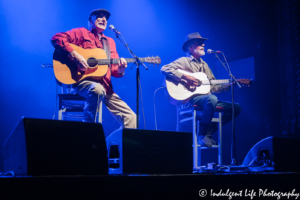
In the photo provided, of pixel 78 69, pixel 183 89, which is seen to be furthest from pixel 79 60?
pixel 183 89

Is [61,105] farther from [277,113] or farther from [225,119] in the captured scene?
[277,113]

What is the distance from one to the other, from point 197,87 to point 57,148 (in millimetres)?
2846

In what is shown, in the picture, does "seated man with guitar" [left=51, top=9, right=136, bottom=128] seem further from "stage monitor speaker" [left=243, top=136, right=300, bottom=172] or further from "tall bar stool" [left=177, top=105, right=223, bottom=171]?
"stage monitor speaker" [left=243, top=136, right=300, bottom=172]

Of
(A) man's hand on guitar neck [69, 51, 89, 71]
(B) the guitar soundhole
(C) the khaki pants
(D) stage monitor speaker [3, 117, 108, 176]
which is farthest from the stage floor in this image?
(B) the guitar soundhole

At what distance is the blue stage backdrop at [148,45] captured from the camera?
4.25 metres

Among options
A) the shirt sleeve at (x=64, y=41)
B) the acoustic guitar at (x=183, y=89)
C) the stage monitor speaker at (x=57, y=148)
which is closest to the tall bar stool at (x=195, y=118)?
the acoustic guitar at (x=183, y=89)

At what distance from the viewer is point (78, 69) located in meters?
3.21

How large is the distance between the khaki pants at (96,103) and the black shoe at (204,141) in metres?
0.97

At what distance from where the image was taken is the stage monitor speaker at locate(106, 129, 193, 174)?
164 cm

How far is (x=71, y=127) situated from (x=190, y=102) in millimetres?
2624

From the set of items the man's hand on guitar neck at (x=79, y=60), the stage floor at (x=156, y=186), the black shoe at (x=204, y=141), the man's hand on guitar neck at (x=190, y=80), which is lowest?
the stage floor at (x=156, y=186)

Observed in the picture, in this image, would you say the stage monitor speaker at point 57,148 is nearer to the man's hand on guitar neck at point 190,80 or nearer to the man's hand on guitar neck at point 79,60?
the man's hand on guitar neck at point 79,60

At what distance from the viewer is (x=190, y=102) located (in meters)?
3.93

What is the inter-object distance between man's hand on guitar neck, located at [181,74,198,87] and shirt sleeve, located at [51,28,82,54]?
4.84 ft
